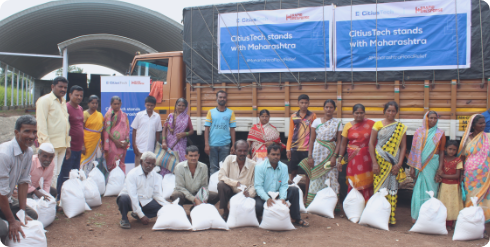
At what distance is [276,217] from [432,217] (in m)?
1.57

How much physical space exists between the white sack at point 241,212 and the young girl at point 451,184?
6.83 ft

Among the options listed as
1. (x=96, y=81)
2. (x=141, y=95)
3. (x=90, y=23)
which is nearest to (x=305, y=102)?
(x=141, y=95)

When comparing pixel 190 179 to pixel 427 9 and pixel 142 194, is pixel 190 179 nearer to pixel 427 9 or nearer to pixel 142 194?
pixel 142 194

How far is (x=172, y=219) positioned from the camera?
11.5 feet

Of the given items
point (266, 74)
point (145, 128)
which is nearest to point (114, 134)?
point (145, 128)

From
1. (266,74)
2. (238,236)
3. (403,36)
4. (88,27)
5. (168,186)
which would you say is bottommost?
(238,236)

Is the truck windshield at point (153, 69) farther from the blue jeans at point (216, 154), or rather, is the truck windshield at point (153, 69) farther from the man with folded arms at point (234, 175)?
the man with folded arms at point (234, 175)

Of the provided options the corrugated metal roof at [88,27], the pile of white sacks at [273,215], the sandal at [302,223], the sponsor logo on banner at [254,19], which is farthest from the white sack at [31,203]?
the corrugated metal roof at [88,27]

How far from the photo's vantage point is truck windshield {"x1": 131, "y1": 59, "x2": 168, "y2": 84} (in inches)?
224

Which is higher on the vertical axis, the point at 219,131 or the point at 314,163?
the point at 219,131

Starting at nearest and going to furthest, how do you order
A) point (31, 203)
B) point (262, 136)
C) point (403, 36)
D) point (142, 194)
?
point (31, 203) → point (142, 194) → point (403, 36) → point (262, 136)

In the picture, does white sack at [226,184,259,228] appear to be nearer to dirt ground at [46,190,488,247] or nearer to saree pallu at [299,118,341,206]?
dirt ground at [46,190,488,247]

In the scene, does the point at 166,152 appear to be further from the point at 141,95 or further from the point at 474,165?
the point at 474,165

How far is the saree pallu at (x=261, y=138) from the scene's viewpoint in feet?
15.3
